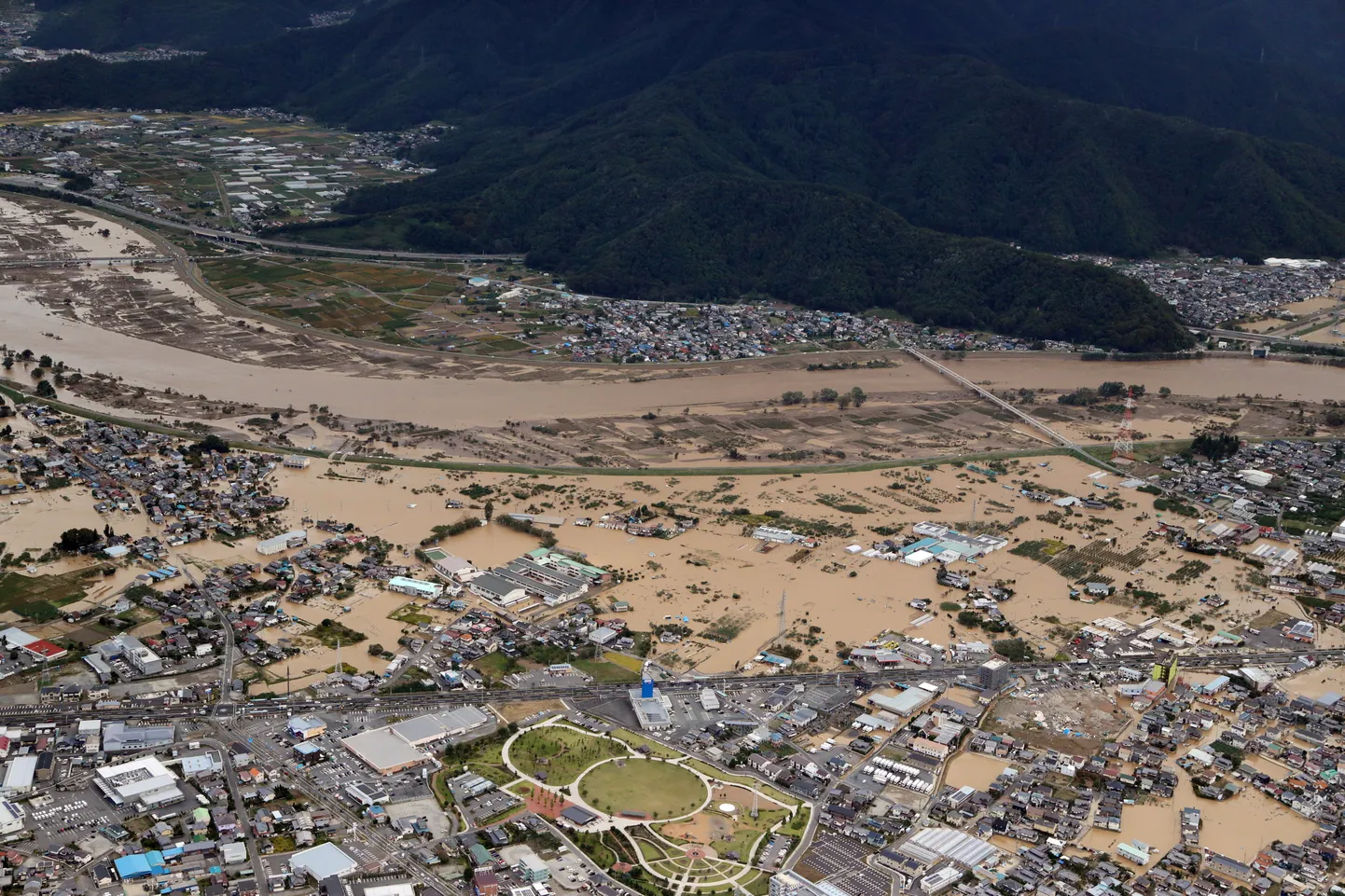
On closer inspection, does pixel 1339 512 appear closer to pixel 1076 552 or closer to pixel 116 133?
pixel 1076 552

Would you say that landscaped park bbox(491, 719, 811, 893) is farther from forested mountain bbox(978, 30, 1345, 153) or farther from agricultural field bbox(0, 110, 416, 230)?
forested mountain bbox(978, 30, 1345, 153)

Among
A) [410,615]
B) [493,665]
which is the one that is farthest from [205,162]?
[493,665]

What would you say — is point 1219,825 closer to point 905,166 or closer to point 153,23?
point 905,166

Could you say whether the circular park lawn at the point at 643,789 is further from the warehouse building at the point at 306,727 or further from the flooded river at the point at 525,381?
the flooded river at the point at 525,381

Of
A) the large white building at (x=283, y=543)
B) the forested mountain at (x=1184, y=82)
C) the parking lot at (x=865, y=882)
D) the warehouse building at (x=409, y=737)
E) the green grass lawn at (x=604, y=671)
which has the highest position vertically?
the forested mountain at (x=1184, y=82)

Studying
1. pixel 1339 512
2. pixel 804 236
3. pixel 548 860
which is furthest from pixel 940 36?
pixel 548 860

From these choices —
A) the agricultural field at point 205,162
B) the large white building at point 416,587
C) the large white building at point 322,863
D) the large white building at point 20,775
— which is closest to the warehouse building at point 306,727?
the large white building at point 322,863
